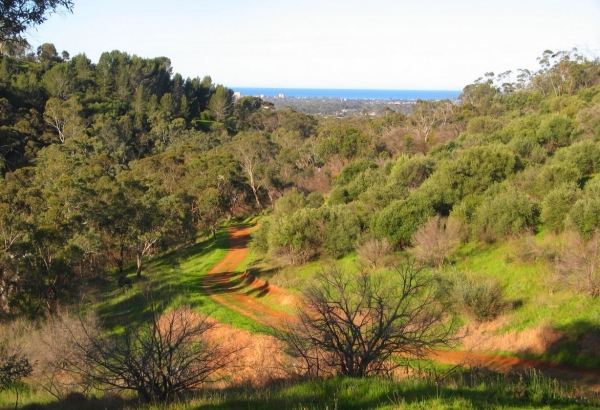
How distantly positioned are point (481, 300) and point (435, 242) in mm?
4458

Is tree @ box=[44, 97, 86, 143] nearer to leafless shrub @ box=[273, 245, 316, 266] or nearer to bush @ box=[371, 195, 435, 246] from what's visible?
leafless shrub @ box=[273, 245, 316, 266]

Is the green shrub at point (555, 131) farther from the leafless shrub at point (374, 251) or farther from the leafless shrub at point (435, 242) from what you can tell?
the leafless shrub at point (374, 251)

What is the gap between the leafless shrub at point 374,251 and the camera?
23.0 metres

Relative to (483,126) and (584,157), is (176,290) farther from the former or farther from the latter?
(483,126)

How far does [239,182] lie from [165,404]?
136ft

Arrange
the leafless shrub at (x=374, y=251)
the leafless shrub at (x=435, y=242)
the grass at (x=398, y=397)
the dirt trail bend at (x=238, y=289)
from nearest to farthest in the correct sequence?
the grass at (x=398, y=397)
the leafless shrub at (x=435, y=242)
the dirt trail bend at (x=238, y=289)
the leafless shrub at (x=374, y=251)

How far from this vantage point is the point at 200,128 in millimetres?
80438

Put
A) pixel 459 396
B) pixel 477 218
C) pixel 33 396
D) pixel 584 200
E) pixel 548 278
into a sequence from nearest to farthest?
1. pixel 459 396
2. pixel 33 396
3. pixel 548 278
4. pixel 584 200
5. pixel 477 218

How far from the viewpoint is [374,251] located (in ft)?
75.5

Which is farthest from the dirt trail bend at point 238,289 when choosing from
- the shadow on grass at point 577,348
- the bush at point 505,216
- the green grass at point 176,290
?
the bush at point 505,216

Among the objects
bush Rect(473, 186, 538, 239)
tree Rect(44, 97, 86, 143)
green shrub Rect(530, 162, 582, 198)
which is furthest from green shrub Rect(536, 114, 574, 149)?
tree Rect(44, 97, 86, 143)

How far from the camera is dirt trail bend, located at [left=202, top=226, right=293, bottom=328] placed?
21.7 m

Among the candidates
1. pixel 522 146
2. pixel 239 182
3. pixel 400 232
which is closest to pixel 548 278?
pixel 400 232

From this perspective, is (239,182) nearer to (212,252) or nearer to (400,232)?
(212,252)
